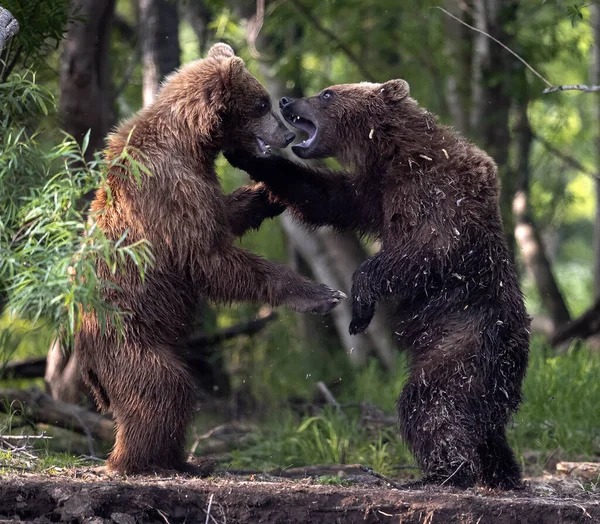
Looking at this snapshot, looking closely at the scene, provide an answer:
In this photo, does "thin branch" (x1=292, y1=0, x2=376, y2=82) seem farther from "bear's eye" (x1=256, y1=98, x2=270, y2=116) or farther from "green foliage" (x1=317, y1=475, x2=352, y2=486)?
"green foliage" (x1=317, y1=475, x2=352, y2=486)

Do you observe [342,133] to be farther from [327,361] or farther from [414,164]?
[327,361]

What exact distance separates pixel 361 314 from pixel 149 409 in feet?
4.71

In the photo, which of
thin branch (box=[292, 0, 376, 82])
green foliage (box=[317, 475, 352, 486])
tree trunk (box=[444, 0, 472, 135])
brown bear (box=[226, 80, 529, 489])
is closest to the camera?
green foliage (box=[317, 475, 352, 486])

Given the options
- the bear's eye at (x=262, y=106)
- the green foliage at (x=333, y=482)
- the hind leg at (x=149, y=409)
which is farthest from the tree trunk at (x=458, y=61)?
the hind leg at (x=149, y=409)

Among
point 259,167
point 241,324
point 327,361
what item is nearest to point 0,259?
point 259,167

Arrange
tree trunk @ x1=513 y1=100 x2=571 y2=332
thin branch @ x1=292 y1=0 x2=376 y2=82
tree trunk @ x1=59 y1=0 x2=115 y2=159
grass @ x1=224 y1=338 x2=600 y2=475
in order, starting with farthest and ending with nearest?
tree trunk @ x1=513 y1=100 x2=571 y2=332
thin branch @ x1=292 y1=0 x2=376 y2=82
tree trunk @ x1=59 y1=0 x2=115 y2=159
grass @ x1=224 y1=338 x2=600 y2=475

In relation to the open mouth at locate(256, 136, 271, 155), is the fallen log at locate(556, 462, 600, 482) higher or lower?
lower

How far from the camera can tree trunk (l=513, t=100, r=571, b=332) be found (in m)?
11.5

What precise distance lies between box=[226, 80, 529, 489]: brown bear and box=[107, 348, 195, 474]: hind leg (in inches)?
48.3

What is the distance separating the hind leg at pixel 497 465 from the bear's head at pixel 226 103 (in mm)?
2349

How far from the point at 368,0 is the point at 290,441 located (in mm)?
5513

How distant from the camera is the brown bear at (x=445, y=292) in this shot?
5438 mm

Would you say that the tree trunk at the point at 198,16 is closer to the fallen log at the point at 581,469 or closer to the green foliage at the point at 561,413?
the green foliage at the point at 561,413

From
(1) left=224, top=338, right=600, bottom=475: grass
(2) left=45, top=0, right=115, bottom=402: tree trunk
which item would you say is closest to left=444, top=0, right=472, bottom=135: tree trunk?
(1) left=224, top=338, right=600, bottom=475: grass
